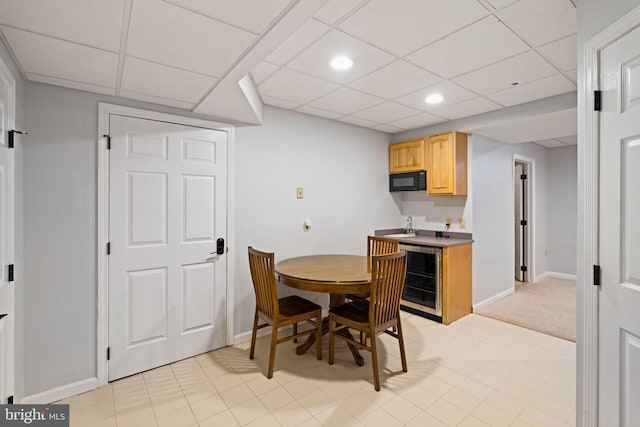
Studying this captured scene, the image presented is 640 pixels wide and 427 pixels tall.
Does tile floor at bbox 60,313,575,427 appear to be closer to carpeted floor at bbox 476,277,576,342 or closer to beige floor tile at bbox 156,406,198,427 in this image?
beige floor tile at bbox 156,406,198,427

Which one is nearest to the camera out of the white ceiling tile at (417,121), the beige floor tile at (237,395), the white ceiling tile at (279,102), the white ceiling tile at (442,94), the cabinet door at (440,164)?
the beige floor tile at (237,395)

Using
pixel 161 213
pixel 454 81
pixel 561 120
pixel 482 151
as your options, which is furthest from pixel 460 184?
pixel 161 213

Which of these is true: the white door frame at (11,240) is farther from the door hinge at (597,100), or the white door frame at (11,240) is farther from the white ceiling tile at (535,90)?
the white ceiling tile at (535,90)

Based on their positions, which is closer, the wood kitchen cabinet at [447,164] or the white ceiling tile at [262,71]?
the white ceiling tile at [262,71]

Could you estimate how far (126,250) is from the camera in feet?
8.09

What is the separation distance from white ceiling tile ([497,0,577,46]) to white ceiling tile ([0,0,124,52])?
2.00 m

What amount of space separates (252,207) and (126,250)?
45.8 inches

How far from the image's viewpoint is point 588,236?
1.47m

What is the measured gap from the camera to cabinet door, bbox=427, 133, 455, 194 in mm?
3805

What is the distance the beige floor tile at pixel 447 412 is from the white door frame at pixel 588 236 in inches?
26.2

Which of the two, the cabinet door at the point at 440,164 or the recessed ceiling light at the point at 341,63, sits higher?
the recessed ceiling light at the point at 341,63

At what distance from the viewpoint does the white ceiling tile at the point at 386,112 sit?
10.7 feet

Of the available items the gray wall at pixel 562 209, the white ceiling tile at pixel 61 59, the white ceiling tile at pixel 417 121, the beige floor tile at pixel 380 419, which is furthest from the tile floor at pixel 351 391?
the gray wall at pixel 562 209

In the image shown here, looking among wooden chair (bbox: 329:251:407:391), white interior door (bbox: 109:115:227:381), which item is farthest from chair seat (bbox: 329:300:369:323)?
white interior door (bbox: 109:115:227:381)
